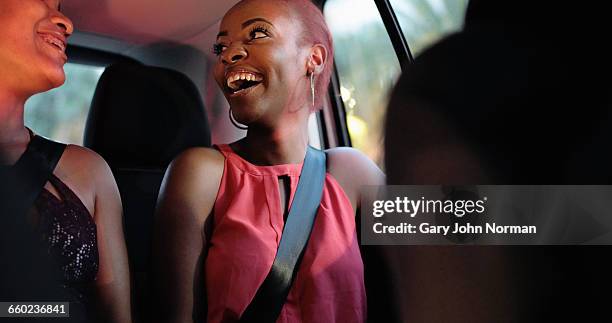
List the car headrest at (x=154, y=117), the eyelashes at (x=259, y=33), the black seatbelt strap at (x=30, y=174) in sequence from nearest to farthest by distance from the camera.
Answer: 1. the black seatbelt strap at (x=30, y=174)
2. the eyelashes at (x=259, y=33)
3. the car headrest at (x=154, y=117)

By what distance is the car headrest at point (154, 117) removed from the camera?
105 centimetres

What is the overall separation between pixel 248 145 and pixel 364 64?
234mm

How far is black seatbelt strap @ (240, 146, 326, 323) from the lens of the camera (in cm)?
86

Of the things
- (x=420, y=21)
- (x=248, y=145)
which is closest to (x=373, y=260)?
(x=248, y=145)

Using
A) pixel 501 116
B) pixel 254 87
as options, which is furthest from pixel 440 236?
pixel 254 87

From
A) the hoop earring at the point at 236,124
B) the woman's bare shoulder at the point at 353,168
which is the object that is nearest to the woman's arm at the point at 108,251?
the hoop earring at the point at 236,124

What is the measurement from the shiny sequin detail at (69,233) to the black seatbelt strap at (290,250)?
0.23 m

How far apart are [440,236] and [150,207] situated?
457mm

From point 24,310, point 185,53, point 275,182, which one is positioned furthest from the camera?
point 185,53

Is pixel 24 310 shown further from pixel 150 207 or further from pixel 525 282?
pixel 525 282

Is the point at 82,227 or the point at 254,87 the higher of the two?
the point at 254,87

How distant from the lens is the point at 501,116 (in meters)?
0.94

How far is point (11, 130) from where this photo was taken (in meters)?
0.87
